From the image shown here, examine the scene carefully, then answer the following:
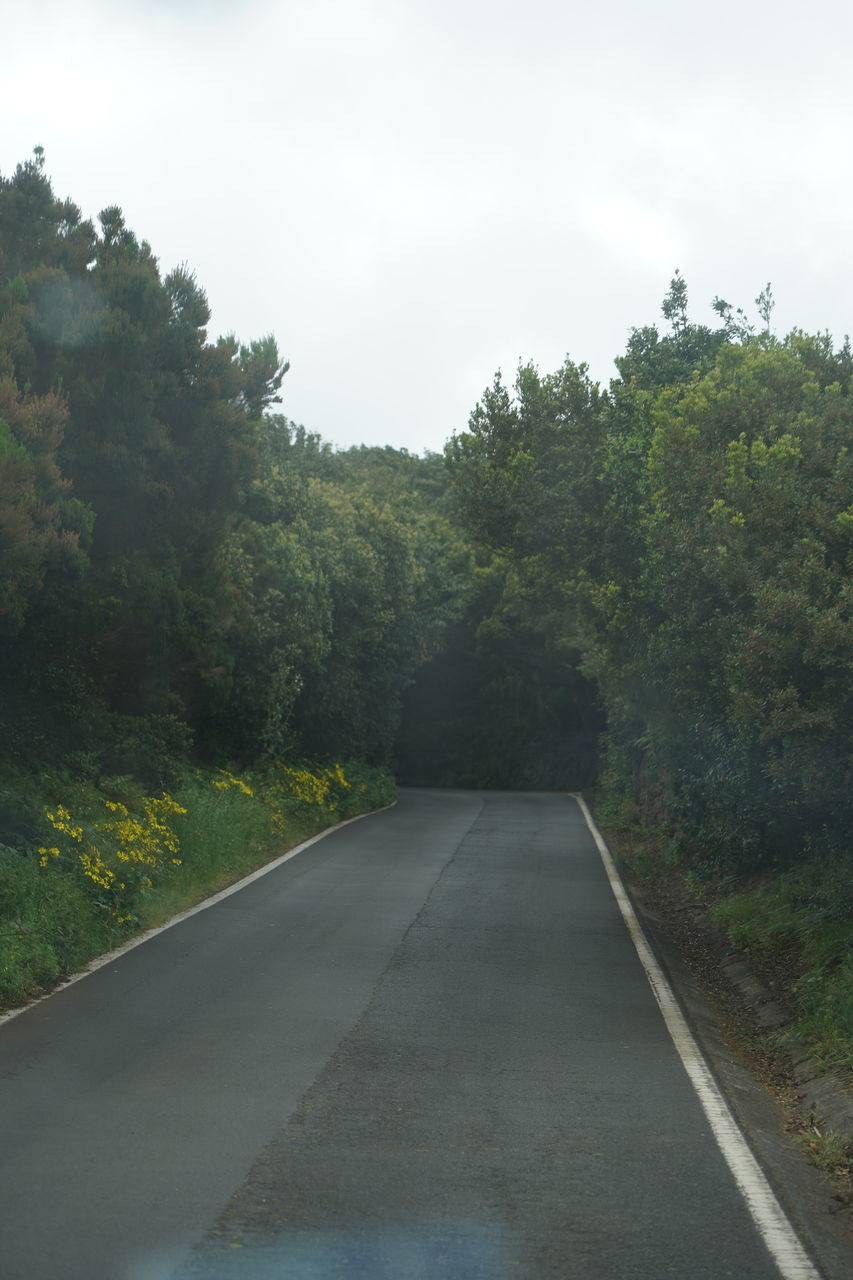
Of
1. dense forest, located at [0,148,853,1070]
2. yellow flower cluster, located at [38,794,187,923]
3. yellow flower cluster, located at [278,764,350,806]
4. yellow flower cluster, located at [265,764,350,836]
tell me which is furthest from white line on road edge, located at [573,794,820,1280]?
yellow flower cluster, located at [278,764,350,806]

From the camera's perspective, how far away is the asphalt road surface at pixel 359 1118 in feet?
17.3

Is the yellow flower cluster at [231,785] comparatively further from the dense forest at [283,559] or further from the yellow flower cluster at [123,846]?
the yellow flower cluster at [123,846]

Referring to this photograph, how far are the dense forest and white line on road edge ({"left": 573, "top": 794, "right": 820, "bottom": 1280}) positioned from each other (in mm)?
2460

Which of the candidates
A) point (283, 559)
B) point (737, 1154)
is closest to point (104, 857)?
point (737, 1154)

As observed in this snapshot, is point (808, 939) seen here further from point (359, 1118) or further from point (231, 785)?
point (231, 785)

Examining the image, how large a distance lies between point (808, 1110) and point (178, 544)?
45.0 feet

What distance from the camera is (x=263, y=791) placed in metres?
26.9

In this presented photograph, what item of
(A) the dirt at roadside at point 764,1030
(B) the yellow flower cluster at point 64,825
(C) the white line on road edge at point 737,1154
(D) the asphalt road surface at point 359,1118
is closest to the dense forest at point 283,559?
(B) the yellow flower cluster at point 64,825

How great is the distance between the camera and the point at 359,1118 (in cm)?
721

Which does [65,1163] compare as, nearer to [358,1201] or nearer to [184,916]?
[358,1201]

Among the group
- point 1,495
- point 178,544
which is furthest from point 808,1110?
point 178,544

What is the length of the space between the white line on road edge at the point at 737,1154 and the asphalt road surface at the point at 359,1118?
0.08m

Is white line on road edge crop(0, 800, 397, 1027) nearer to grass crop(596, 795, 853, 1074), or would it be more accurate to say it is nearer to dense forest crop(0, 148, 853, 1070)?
dense forest crop(0, 148, 853, 1070)

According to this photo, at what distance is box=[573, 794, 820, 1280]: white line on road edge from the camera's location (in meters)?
5.42
